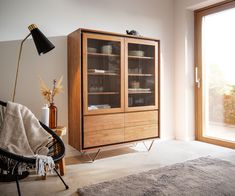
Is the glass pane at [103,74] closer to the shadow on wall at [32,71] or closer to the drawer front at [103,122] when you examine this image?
the drawer front at [103,122]

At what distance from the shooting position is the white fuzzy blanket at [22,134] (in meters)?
1.86

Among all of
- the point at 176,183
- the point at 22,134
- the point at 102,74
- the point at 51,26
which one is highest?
the point at 51,26

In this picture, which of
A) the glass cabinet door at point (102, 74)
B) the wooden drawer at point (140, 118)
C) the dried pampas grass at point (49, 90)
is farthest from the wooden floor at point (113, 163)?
the dried pampas grass at point (49, 90)

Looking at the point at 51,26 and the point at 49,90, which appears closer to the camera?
the point at 49,90

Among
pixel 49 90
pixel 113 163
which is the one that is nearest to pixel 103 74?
pixel 49 90

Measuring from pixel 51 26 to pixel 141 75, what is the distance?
1.31 metres

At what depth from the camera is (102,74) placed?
9.09 feet

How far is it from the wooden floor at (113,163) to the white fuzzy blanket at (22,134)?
0.38 m

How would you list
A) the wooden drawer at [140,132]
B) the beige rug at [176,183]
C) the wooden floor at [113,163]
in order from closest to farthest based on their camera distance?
the beige rug at [176,183], the wooden floor at [113,163], the wooden drawer at [140,132]

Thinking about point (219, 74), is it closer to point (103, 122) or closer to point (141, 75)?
point (141, 75)

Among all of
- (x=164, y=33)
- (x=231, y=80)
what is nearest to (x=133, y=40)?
(x=164, y=33)

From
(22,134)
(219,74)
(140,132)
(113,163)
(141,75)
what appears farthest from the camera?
(219,74)

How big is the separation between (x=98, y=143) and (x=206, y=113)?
6.66 ft

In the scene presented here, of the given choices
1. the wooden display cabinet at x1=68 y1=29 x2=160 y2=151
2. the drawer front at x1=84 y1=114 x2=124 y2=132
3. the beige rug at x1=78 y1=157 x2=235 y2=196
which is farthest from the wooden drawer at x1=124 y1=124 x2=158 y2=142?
the beige rug at x1=78 y1=157 x2=235 y2=196
